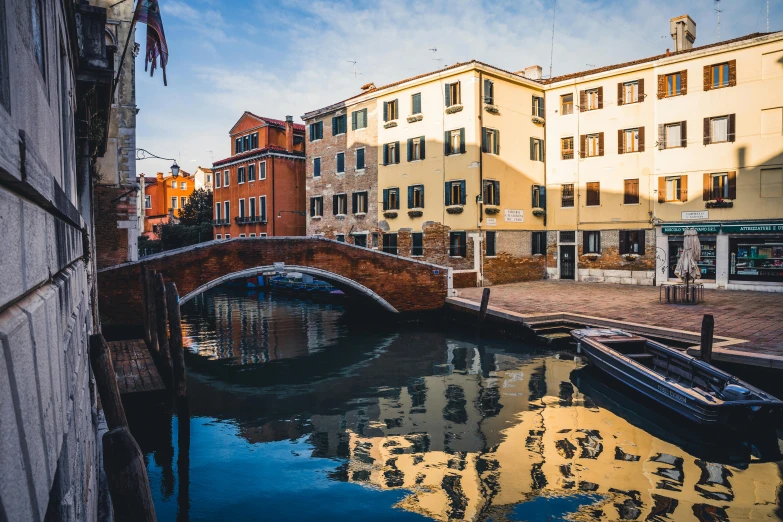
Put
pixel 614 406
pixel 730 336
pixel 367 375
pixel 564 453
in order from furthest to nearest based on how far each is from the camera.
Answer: pixel 367 375
pixel 730 336
pixel 614 406
pixel 564 453

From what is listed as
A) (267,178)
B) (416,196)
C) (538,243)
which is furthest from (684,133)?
(267,178)

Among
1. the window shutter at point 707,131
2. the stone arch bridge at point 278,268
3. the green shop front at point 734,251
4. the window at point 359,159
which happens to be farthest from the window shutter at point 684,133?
the window at point 359,159

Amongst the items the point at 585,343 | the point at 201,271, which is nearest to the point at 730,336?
the point at 585,343

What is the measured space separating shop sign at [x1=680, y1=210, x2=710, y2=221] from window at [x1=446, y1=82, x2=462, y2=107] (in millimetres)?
9073

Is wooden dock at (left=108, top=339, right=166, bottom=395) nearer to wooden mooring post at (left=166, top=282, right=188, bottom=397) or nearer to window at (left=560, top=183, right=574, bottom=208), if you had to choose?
wooden mooring post at (left=166, top=282, right=188, bottom=397)

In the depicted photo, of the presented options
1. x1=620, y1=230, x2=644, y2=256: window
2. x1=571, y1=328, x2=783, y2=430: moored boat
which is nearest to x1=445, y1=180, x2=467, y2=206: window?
Answer: x1=620, y1=230, x2=644, y2=256: window

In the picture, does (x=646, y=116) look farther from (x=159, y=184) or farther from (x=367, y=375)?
(x=159, y=184)

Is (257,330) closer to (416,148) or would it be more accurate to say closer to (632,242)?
(416,148)

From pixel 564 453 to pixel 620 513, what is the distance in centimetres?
162

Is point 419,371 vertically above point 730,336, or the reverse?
point 730,336

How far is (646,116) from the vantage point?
20.4m

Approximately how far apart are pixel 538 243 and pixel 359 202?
811 centimetres

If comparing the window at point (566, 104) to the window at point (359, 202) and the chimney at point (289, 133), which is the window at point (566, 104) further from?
the chimney at point (289, 133)

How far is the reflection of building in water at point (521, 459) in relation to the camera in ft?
→ 20.5
